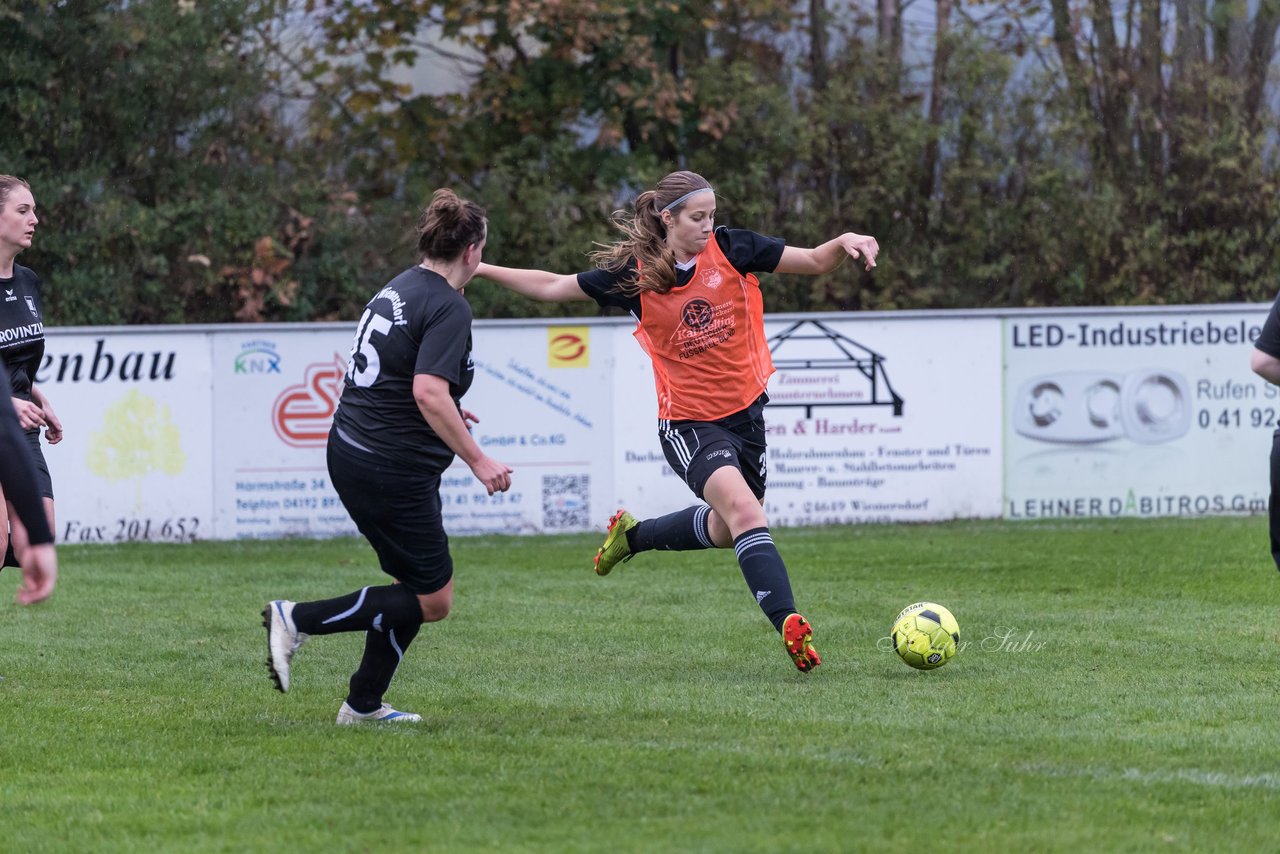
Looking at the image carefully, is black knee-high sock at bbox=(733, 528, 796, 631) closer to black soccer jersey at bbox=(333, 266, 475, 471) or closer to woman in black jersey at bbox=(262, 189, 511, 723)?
woman in black jersey at bbox=(262, 189, 511, 723)

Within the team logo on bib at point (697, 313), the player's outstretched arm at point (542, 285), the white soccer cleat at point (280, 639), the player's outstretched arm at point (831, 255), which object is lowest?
the white soccer cleat at point (280, 639)

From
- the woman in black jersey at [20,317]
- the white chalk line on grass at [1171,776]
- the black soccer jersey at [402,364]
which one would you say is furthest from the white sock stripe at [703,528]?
the woman in black jersey at [20,317]

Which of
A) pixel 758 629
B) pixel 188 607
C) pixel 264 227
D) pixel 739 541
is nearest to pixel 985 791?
pixel 739 541

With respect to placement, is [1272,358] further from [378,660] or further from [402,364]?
[378,660]

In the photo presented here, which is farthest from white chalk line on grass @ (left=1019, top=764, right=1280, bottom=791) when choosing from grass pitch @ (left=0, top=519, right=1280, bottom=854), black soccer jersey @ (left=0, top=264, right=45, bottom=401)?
black soccer jersey @ (left=0, top=264, right=45, bottom=401)

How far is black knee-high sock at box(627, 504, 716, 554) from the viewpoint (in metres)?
7.36

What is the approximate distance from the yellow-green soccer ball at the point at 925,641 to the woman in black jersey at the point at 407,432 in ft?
6.45

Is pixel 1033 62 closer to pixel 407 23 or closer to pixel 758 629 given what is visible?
pixel 407 23

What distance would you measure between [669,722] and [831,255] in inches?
86.1

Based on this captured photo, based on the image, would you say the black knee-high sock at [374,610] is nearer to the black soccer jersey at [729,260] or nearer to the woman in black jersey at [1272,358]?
the black soccer jersey at [729,260]

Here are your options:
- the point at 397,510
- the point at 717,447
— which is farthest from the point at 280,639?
the point at 717,447

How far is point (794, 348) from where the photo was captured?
1333 centimetres

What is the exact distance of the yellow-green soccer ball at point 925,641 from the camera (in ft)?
21.7

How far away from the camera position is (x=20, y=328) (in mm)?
6934
